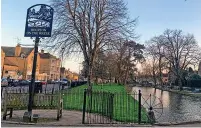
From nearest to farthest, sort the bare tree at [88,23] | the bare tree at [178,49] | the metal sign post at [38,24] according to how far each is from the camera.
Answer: the metal sign post at [38,24]
the bare tree at [88,23]
the bare tree at [178,49]

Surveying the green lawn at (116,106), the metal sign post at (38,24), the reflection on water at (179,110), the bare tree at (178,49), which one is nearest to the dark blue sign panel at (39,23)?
the metal sign post at (38,24)

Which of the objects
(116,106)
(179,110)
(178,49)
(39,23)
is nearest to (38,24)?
(39,23)

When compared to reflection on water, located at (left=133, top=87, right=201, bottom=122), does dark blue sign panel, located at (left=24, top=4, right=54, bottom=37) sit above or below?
above

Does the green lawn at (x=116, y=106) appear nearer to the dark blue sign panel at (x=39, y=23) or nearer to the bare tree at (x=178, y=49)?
the dark blue sign panel at (x=39, y=23)

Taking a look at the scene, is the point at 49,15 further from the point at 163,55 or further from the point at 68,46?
the point at 163,55

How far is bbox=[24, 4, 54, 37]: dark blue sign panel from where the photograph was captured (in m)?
10.8

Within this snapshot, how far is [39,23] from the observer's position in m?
10.8

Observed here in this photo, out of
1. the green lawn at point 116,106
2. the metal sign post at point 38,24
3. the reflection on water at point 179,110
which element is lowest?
the reflection on water at point 179,110

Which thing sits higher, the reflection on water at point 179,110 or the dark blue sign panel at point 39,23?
the dark blue sign panel at point 39,23

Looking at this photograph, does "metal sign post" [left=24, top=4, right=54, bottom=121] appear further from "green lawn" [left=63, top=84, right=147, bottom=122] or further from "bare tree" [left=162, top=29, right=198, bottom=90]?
"bare tree" [left=162, top=29, right=198, bottom=90]

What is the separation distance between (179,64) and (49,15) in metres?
54.7

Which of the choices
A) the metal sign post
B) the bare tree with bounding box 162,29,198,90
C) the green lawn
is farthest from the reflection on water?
the bare tree with bounding box 162,29,198,90

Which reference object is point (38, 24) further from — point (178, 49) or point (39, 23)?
point (178, 49)

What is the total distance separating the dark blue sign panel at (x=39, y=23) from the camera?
35.3 feet
